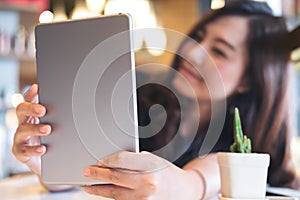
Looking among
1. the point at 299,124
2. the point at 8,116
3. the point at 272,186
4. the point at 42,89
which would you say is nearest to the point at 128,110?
the point at 42,89

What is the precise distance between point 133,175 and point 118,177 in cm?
2

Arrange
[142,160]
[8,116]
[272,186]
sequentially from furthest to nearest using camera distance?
1. [8,116]
2. [272,186]
3. [142,160]

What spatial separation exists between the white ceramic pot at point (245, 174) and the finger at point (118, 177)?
14 cm

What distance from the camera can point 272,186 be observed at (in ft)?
3.92

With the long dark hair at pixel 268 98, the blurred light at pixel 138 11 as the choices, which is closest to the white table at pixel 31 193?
the long dark hair at pixel 268 98

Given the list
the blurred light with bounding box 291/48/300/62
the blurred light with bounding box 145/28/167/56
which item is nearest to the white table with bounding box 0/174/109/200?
the blurred light with bounding box 145/28/167/56

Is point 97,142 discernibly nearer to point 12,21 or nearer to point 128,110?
point 128,110

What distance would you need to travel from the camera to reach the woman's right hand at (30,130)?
79 centimetres

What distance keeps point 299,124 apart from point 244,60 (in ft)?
8.30

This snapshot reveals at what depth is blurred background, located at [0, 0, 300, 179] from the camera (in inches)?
109

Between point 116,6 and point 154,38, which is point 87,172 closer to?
point 154,38

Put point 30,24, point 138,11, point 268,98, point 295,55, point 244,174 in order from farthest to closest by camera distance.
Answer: point 30,24 < point 138,11 < point 295,55 < point 268,98 < point 244,174

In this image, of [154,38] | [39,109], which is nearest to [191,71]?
[154,38]

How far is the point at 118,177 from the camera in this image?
0.71 metres
